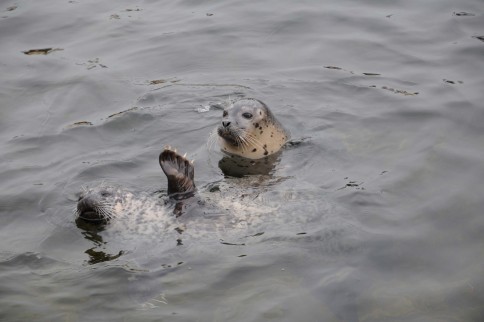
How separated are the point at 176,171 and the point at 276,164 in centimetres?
171

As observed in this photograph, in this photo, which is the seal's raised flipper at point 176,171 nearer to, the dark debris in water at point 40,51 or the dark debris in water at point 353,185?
the dark debris in water at point 353,185

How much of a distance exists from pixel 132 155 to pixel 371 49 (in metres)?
4.30

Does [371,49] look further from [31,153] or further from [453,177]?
[31,153]


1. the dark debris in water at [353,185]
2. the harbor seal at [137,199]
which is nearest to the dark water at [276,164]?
the dark debris in water at [353,185]

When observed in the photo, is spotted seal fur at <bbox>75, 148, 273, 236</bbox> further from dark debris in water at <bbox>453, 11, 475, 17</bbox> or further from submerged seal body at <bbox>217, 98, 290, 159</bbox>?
dark debris in water at <bbox>453, 11, 475, 17</bbox>

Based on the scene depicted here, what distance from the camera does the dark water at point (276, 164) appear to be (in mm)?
6266

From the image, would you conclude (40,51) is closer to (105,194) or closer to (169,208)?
(105,194)

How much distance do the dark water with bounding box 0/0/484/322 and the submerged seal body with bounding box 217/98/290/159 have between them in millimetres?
268

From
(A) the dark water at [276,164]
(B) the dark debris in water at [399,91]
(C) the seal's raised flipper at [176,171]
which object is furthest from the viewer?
(B) the dark debris in water at [399,91]

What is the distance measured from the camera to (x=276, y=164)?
8.67 m

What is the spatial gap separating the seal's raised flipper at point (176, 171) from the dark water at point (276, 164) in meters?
0.47

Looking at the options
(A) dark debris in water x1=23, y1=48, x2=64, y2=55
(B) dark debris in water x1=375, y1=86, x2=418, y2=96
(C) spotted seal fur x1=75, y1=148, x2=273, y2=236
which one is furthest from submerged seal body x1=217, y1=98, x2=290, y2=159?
(A) dark debris in water x1=23, y1=48, x2=64, y2=55

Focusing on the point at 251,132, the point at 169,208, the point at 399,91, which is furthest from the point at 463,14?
the point at 169,208

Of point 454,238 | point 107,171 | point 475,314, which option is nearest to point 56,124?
point 107,171
